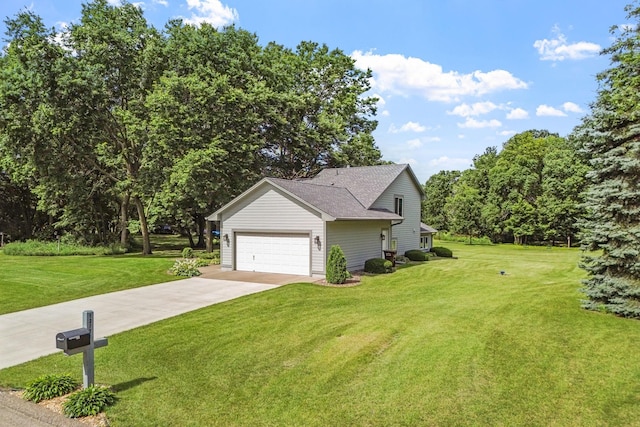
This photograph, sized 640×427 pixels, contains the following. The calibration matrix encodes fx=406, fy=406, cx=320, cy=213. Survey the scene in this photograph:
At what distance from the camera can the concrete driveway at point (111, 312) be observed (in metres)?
8.91

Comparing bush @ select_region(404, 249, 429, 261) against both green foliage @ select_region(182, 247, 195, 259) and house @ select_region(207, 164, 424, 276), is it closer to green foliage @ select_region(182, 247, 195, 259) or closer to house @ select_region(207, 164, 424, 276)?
house @ select_region(207, 164, 424, 276)

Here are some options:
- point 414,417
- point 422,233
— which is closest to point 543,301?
point 414,417

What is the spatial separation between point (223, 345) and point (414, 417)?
15.0 feet

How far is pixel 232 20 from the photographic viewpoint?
93.4ft

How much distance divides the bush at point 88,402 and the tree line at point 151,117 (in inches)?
702

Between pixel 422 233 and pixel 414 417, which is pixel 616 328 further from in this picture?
pixel 422 233

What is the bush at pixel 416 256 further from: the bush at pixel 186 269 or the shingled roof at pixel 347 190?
the bush at pixel 186 269

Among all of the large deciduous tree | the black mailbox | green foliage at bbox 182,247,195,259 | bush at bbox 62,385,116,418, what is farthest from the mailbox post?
the large deciduous tree

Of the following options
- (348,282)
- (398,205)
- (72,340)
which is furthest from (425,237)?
(72,340)

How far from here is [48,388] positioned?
249 inches

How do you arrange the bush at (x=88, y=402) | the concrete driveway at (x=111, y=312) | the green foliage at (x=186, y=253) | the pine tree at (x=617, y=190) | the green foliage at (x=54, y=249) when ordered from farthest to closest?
the green foliage at (x=54, y=249) < the green foliage at (x=186, y=253) < the pine tree at (x=617, y=190) < the concrete driveway at (x=111, y=312) < the bush at (x=88, y=402)

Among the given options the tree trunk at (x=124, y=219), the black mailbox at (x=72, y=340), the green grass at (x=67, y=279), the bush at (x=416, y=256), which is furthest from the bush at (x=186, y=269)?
the tree trunk at (x=124, y=219)

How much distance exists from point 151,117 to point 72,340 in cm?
2260

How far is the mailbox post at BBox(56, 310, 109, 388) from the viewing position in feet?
19.6
